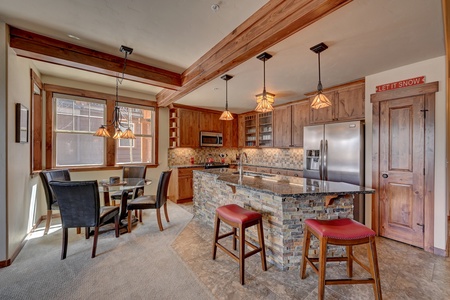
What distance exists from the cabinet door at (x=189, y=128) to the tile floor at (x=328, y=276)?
3.11 meters

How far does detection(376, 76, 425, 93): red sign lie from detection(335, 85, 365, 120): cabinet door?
345mm

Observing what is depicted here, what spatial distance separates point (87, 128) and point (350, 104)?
Answer: 17.4ft

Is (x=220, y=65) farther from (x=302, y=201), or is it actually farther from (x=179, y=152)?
(x=179, y=152)

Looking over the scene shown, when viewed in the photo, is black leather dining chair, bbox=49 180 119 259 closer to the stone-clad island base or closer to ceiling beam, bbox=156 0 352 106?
the stone-clad island base

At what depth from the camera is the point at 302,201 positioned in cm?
218

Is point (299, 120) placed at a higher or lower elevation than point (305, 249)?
higher

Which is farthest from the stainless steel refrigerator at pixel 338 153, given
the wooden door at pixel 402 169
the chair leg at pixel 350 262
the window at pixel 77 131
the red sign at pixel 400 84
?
the window at pixel 77 131

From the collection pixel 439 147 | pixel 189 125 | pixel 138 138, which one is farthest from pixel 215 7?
pixel 138 138

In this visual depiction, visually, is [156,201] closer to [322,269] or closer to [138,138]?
[138,138]

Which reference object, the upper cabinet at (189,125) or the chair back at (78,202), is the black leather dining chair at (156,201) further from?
the upper cabinet at (189,125)

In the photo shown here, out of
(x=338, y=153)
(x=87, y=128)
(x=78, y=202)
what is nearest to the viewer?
(x=78, y=202)

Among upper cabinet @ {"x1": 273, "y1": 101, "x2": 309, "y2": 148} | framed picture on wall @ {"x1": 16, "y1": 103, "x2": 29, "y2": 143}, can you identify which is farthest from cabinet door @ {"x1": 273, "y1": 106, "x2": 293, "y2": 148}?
framed picture on wall @ {"x1": 16, "y1": 103, "x2": 29, "y2": 143}

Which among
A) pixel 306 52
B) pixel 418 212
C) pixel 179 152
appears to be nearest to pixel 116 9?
pixel 306 52

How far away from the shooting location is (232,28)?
7.32 ft
